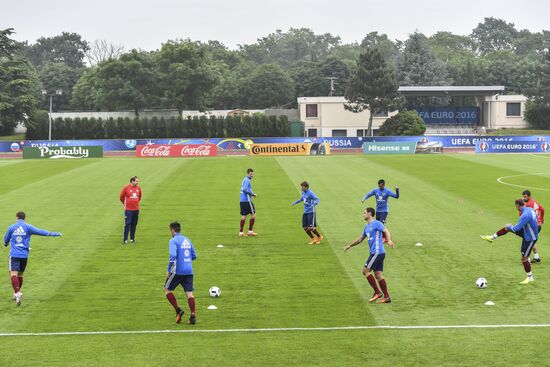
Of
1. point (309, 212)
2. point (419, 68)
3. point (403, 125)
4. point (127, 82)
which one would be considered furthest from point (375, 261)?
point (419, 68)

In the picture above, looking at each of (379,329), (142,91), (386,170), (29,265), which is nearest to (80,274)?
(29,265)

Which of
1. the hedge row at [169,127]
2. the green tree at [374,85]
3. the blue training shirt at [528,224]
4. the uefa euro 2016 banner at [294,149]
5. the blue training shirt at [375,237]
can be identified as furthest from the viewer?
the hedge row at [169,127]

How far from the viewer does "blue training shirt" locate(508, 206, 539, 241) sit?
19.8 meters

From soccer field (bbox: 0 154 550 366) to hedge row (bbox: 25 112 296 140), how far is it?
66158 millimetres

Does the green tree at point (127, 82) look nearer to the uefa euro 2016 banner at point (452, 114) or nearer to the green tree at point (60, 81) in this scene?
the green tree at point (60, 81)

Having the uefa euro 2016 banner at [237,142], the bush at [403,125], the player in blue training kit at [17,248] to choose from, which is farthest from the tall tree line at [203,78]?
the player in blue training kit at [17,248]

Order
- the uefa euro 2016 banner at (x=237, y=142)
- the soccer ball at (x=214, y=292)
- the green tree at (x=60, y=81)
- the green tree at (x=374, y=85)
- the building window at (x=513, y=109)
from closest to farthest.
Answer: the soccer ball at (x=214, y=292), the uefa euro 2016 banner at (x=237, y=142), the green tree at (x=374, y=85), the building window at (x=513, y=109), the green tree at (x=60, y=81)

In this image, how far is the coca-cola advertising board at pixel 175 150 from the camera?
254 ft

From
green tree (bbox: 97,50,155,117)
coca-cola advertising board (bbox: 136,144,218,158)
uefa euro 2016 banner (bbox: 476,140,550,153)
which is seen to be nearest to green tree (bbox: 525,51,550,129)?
uefa euro 2016 banner (bbox: 476,140,550,153)

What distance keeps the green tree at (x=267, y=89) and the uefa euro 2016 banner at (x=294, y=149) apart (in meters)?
56.0

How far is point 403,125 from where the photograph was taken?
103 m

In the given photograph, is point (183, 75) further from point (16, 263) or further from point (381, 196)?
point (16, 263)

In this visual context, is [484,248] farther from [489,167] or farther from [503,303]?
[489,167]

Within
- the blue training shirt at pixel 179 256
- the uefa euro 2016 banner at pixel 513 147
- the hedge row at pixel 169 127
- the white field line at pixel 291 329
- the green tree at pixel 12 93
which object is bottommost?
the white field line at pixel 291 329
